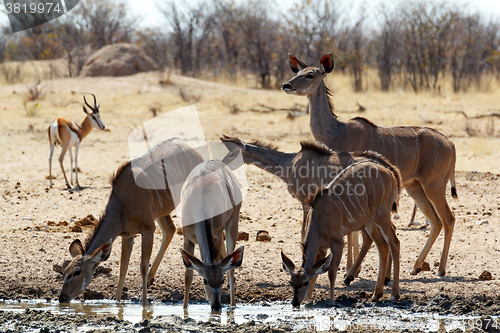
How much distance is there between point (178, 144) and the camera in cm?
661

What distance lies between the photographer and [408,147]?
7.31 m

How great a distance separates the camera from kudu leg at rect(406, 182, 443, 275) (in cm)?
675

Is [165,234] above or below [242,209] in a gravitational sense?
above

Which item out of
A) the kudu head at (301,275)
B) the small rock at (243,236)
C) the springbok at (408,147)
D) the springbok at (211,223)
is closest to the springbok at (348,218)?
the kudu head at (301,275)

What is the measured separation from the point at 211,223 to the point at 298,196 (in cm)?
152

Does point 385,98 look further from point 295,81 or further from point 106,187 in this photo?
point 295,81

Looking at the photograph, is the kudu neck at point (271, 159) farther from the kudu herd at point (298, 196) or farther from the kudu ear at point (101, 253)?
the kudu ear at point (101, 253)

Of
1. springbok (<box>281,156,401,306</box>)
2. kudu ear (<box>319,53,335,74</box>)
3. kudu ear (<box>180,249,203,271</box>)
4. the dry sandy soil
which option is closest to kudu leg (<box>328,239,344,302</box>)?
springbok (<box>281,156,401,306</box>)

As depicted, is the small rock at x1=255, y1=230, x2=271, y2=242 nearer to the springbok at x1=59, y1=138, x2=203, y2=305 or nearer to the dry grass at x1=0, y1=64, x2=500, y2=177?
the springbok at x1=59, y1=138, x2=203, y2=305

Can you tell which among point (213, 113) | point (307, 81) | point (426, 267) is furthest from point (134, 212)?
point (213, 113)

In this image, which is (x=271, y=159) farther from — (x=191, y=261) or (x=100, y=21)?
(x=100, y=21)

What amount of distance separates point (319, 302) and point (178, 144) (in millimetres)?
2320

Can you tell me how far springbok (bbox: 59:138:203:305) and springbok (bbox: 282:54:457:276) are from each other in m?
1.97

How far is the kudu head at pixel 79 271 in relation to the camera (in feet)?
17.7
